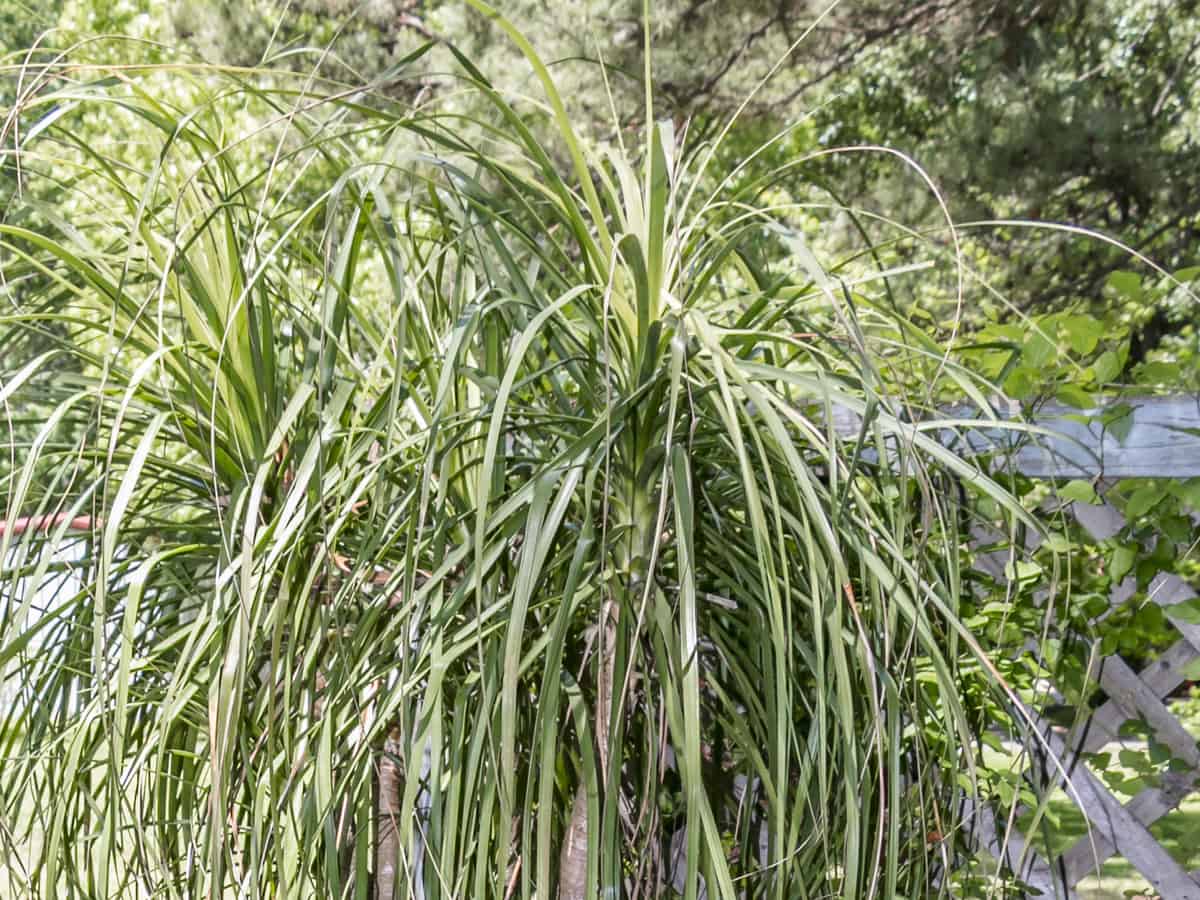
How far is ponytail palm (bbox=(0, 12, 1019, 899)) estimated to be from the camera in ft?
2.86

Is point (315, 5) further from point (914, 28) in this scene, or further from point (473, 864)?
point (473, 864)

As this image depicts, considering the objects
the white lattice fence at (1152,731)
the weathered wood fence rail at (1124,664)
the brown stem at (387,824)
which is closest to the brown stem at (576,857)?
the brown stem at (387,824)

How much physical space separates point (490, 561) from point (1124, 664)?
1206mm

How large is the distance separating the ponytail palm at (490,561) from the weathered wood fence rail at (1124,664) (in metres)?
0.49

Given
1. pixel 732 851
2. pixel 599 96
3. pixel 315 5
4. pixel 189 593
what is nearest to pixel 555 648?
pixel 189 593

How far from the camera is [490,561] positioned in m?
0.93

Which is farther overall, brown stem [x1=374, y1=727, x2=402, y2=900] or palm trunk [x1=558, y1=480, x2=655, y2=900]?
brown stem [x1=374, y1=727, x2=402, y2=900]

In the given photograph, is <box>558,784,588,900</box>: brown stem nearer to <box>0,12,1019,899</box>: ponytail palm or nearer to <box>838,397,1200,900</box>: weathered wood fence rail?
<box>0,12,1019,899</box>: ponytail palm

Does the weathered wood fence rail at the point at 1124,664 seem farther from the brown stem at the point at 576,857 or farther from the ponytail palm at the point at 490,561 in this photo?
the brown stem at the point at 576,857

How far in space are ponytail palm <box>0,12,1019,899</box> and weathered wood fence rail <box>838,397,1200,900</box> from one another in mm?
494

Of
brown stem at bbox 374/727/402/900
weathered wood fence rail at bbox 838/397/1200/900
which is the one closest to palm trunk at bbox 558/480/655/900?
brown stem at bbox 374/727/402/900

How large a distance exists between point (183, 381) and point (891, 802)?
69 cm

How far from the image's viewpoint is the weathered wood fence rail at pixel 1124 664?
1.62 metres

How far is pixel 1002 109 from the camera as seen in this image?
18.5 ft
